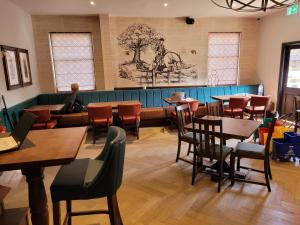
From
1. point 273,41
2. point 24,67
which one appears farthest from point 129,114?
point 273,41

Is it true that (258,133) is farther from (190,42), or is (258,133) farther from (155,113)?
(190,42)

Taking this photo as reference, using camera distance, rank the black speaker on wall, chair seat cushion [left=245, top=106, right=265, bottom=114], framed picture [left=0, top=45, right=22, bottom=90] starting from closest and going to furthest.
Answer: framed picture [left=0, top=45, right=22, bottom=90] → chair seat cushion [left=245, top=106, right=265, bottom=114] → the black speaker on wall

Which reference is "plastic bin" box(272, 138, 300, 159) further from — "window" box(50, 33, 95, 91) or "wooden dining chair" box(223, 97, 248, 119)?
"window" box(50, 33, 95, 91)

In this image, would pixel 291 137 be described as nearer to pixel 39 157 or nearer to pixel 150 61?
pixel 39 157

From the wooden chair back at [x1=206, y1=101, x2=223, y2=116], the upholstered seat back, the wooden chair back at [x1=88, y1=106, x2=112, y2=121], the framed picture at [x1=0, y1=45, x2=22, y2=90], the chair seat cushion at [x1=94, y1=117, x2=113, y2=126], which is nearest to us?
the upholstered seat back

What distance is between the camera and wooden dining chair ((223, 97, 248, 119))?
4945 mm

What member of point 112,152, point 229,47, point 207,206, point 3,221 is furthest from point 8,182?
point 229,47

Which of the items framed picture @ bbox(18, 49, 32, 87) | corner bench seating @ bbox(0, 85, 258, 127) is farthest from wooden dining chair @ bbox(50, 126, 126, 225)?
framed picture @ bbox(18, 49, 32, 87)

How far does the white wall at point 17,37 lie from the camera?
13.1ft

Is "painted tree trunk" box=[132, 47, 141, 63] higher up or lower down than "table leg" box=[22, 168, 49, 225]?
higher up

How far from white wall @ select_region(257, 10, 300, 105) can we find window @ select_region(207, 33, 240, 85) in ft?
2.25

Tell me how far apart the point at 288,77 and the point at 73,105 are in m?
5.48

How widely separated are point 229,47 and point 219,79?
0.99 meters

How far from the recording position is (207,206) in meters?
2.40
